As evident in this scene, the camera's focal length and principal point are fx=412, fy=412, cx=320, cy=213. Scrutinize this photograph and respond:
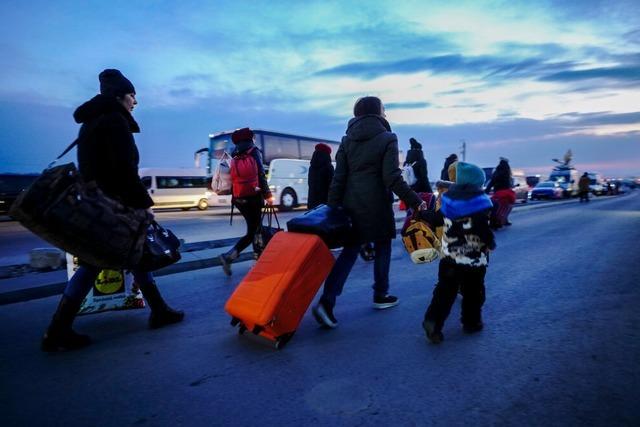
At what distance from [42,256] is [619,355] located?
679 cm

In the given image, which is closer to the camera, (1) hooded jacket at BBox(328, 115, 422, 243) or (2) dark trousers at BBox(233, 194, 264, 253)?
(1) hooded jacket at BBox(328, 115, 422, 243)

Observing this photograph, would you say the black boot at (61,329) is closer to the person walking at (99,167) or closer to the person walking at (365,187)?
the person walking at (99,167)

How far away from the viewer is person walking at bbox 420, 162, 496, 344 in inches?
124

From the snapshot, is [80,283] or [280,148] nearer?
[80,283]

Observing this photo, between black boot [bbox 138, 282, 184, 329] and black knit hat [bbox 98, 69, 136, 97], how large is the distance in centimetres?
160

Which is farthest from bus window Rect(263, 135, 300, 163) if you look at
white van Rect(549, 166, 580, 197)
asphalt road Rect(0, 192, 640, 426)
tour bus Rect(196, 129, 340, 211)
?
white van Rect(549, 166, 580, 197)

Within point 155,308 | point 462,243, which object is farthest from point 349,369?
point 155,308

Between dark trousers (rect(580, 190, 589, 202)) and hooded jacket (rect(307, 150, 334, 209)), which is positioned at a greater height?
hooded jacket (rect(307, 150, 334, 209))

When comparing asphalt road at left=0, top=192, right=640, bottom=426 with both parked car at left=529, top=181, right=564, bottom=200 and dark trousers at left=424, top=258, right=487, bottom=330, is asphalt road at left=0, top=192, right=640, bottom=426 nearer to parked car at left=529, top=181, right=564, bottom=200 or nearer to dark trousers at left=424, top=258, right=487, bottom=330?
dark trousers at left=424, top=258, right=487, bottom=330

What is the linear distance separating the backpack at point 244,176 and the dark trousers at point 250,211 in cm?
8

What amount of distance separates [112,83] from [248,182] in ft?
7.30

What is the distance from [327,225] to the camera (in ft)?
10.9

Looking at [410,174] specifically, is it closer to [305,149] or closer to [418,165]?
[418,165]

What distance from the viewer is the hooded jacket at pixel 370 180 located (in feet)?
11.6
